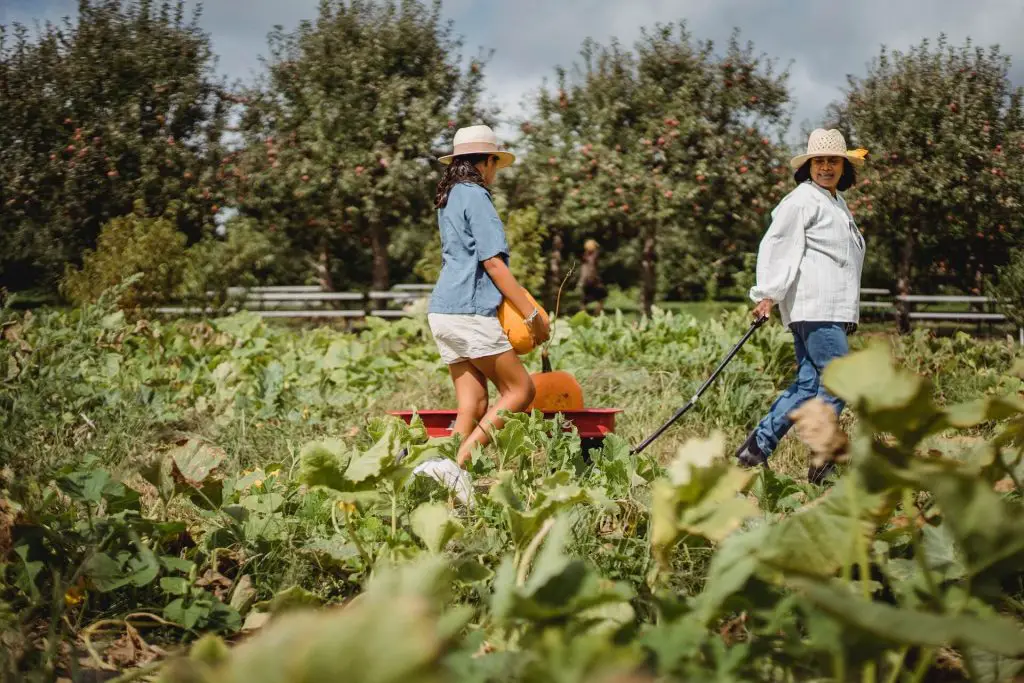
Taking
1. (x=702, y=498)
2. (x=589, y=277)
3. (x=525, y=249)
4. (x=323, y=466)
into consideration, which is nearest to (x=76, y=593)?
(x=323, y=466)

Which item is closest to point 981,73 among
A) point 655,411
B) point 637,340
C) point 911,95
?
point 911,95

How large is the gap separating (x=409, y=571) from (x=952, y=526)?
0.74 metres

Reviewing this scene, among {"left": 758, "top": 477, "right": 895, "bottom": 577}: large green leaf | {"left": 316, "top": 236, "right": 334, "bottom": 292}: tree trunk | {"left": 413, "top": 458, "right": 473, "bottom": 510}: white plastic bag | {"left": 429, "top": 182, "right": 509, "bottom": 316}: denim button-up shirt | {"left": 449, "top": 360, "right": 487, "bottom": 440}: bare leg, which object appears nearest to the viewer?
{"left": 758, "top": 477, "right": 895, "bottom": 577}: large green leaf

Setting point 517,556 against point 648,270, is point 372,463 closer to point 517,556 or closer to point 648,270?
point 517,556

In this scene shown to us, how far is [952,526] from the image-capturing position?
3.97 ft

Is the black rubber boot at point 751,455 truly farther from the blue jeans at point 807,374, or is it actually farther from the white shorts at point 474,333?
the white shorts at point 474,333

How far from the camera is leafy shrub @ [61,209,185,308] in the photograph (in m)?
9.23

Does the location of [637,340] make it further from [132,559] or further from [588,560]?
[132,559]

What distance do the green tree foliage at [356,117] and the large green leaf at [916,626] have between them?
1456 centimetres

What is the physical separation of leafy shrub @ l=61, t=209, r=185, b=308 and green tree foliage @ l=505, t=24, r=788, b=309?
23.8 ft

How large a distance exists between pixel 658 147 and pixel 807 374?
11.6 metres

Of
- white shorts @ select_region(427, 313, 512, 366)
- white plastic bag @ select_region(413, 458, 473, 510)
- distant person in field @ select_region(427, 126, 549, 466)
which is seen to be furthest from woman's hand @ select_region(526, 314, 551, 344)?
white plastic bag @ select_region(413, 458, 473, 510)

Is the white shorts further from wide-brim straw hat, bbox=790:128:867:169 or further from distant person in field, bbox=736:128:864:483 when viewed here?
wide-brim straw hat, bbox=790:128:867:169

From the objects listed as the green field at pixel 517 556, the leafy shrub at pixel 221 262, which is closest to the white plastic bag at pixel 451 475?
the green field at pixel 517 556
